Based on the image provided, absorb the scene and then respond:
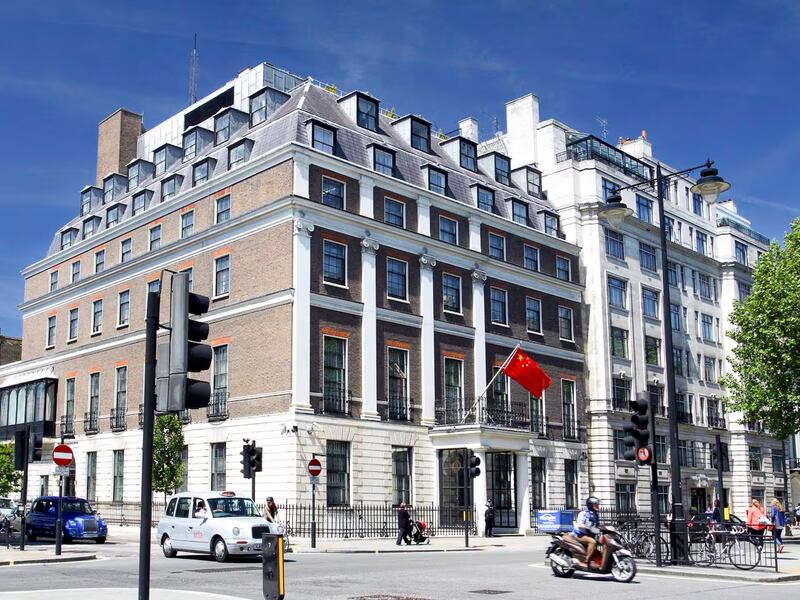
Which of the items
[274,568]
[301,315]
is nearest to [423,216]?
[301,315]

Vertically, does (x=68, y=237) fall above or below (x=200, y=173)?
below

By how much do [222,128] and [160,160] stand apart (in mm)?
5785

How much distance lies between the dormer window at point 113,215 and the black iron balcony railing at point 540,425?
24339 millimetres

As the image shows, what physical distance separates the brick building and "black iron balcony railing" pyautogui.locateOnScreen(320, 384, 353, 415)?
0.07 metres

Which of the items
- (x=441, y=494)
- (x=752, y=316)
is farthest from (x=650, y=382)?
(x=441, y=494)

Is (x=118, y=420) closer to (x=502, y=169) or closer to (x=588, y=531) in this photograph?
(x=502, y=169)

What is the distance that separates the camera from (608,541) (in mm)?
19016

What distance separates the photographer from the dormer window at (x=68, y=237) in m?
54.1

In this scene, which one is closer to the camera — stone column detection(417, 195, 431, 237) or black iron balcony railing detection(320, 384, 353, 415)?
black iron balcony railing detection(320, 384, 353, 415)

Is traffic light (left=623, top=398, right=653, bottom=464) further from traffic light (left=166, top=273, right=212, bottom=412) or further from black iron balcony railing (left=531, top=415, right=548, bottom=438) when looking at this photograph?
black iron balcony railing (left=531, top=415, right=548, bottom=438)

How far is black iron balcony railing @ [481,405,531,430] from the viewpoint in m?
42.4

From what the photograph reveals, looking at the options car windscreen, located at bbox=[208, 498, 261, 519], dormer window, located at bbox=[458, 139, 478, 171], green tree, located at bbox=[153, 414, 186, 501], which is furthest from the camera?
dormer window, located at bbox=[458, 139, 478, 171]

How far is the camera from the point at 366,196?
4038 cm

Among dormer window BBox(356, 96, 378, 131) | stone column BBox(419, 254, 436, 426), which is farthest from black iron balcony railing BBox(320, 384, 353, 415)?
dormer window BBox(356, 96, 378, 131)
